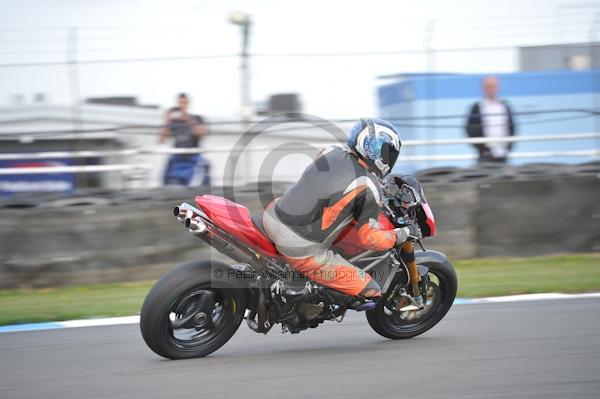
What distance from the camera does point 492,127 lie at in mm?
9633

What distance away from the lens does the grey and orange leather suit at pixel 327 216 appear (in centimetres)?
496

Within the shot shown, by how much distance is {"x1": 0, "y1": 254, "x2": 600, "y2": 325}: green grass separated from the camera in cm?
699

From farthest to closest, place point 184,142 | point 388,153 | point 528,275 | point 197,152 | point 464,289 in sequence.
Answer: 1. point 184,142
2. point 197,152
3. point 528,275
4. point 464,289
5. point 388,153

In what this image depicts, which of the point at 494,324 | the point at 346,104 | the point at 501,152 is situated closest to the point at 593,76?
the point at 501,152

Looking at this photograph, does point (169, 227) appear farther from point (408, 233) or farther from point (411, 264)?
point (408, 233)

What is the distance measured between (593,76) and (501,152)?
209 centimetres

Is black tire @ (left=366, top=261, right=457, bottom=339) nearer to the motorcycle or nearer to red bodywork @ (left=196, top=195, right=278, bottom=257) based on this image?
the motorcycle

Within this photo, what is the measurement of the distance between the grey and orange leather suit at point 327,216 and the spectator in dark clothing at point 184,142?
3.96m

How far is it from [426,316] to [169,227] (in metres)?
3.46

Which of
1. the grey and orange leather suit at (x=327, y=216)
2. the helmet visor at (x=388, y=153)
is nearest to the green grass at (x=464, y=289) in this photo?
the grey and orange leather suit at (x=327, y=216)

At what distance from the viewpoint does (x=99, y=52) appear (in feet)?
30.1

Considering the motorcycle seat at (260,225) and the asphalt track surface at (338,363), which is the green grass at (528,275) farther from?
the motorcycle seat at (260,225)

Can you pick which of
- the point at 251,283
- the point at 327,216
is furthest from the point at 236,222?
the point at 327,216

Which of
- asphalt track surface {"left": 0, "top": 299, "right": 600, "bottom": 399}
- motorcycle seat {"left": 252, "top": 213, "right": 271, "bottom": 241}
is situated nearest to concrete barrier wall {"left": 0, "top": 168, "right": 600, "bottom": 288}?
asphalt track surface {"left": 0, "top": 299, "right": 600, "bottom": 399}
